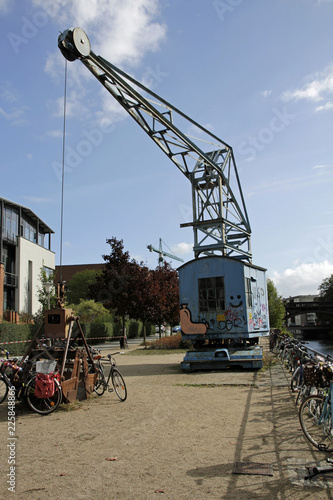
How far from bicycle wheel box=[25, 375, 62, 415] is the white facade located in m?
33.6

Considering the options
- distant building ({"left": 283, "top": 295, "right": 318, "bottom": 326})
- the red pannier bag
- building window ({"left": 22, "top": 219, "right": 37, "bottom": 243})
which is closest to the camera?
the red pannier bag

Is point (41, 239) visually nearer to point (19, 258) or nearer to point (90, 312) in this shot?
point (19, 258)

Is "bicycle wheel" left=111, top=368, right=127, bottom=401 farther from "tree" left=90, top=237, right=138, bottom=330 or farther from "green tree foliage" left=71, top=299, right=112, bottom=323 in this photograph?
"green tree foliage" left=71, top=299, right=112, bottom=323

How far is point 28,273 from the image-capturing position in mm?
42625

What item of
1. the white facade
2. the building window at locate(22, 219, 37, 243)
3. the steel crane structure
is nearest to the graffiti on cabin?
the steel crane structure

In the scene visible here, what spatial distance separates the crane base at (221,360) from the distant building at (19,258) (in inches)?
1094

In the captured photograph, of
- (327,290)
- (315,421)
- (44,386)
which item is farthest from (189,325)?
(327,290)

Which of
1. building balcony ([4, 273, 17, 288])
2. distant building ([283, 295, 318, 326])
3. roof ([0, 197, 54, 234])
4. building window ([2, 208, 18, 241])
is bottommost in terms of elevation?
distant building ([283, 295, 318, 326])

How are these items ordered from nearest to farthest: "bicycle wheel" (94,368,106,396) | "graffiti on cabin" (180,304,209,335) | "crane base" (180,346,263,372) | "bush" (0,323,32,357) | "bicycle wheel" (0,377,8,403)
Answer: "bicycle wheel" (0,377,8,403) < "bicycle wheel" (94,368,106,396) < "crane base" (180,346,263,372) < "graffiti on cabin" (180,304,209,335) < "bush" (0,323,32,357)

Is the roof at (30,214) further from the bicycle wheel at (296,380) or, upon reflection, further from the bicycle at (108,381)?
the bicycle wheel at (296,380)

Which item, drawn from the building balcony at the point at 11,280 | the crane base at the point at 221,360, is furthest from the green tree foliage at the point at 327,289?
the crane base at the point at 221,360

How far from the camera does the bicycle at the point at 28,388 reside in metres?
7.68

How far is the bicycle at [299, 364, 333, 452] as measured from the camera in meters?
5.28

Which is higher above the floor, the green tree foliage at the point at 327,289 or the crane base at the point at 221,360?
the green tree foliage at the point at 327,289
